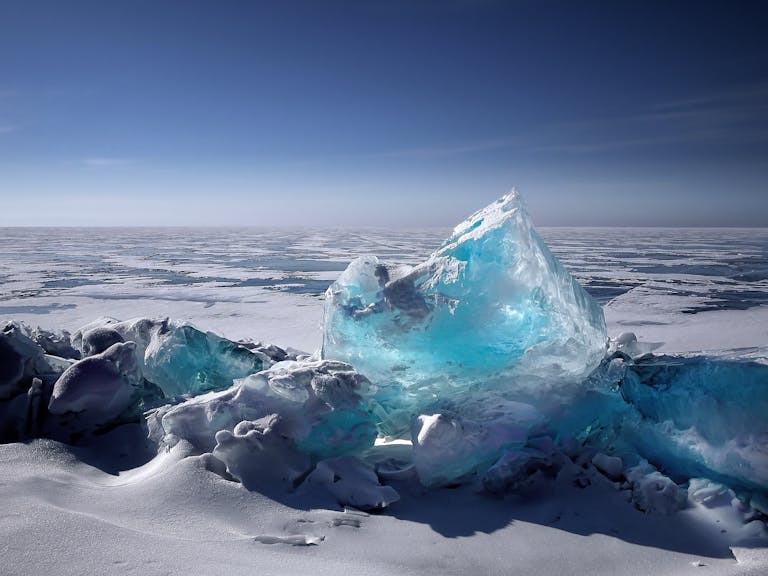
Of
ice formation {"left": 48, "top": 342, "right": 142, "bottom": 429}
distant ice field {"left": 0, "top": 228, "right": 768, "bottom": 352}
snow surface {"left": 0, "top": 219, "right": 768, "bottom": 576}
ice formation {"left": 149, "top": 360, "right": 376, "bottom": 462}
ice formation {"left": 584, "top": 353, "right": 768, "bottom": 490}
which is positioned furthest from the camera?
distant ice field {"left": 0, "top": 228, "right": 768, "bottom": 352}

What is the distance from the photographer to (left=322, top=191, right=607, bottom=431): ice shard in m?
2.74

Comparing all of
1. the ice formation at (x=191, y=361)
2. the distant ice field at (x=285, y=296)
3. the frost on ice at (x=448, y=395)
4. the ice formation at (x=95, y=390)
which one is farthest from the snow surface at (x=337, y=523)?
the distant ice field at (x=285, y=296)

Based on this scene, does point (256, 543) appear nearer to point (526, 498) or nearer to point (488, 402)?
point (526, 498)

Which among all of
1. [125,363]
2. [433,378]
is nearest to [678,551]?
[433,378]

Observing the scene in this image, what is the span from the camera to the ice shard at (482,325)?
108 inches

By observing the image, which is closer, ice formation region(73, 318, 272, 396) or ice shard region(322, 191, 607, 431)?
ice shard region(322, 191, 607, 431)

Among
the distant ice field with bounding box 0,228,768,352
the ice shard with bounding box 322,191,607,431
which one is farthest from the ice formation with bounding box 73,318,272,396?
the distant ice field with bounding box 0,228,768,352

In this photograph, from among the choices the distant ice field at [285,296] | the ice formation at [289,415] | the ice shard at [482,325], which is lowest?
the distant ice field at [285,296]

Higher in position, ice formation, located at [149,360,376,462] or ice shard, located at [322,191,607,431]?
ice shard, located at [322,191,607,431]

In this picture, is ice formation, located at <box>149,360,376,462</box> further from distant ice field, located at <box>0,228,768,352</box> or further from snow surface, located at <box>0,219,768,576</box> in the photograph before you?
distant ice field, located at <box>0,228,768,352</box>

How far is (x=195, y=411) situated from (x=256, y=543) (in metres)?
0.95

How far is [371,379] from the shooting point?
3010mm

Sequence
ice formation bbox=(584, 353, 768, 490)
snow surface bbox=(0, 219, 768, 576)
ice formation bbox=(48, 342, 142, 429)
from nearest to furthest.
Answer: snow surface bbox=(0, 219, 768, 576)
ice formation bbox=(584, 353, 768, 490)
ice formation bbox=(48, 342, 142, 429)

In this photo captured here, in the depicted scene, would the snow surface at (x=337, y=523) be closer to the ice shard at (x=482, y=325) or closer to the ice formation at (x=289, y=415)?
the ice formation at (x=289, y=415)
